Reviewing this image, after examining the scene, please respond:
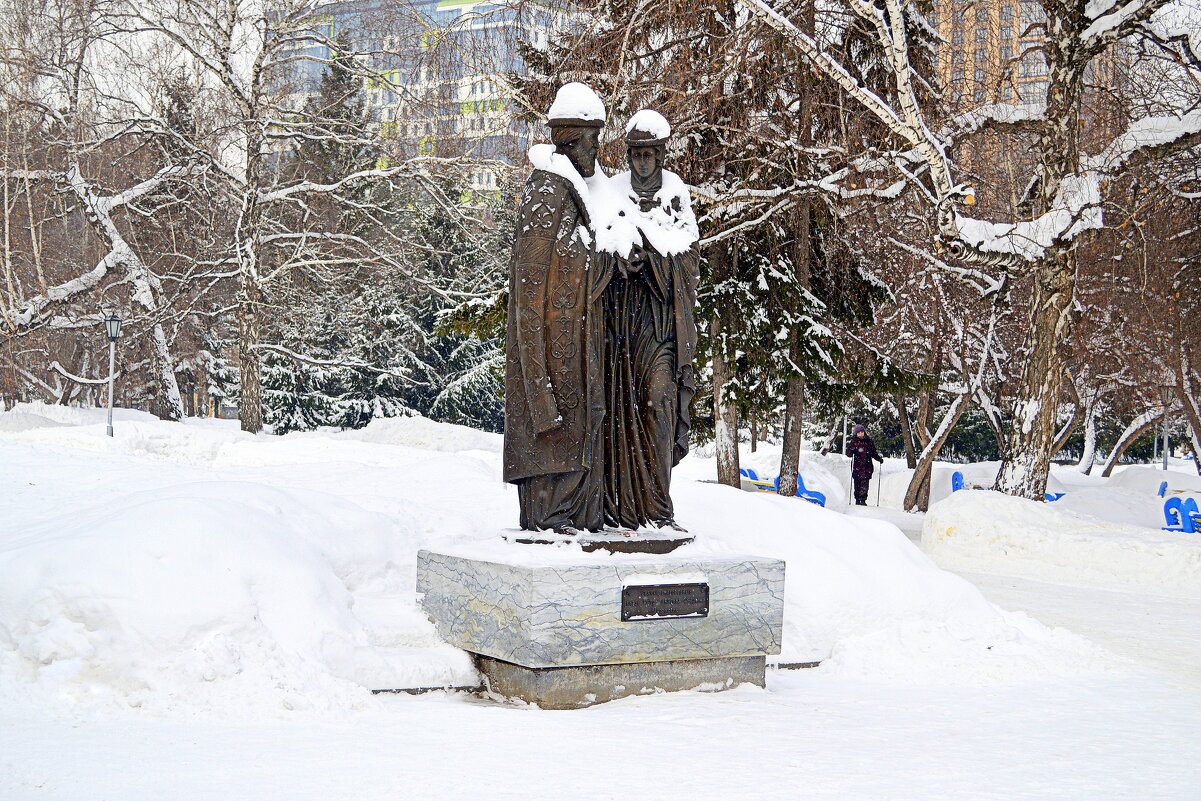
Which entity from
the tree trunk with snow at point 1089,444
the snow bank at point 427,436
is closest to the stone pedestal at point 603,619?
the snow bank at point 427,436

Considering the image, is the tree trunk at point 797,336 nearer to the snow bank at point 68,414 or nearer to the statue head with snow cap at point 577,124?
the statue head with snow cap at point 577,124

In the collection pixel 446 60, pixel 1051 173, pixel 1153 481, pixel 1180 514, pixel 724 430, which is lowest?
pixel 1153 481

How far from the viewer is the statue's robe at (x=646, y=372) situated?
6.86m

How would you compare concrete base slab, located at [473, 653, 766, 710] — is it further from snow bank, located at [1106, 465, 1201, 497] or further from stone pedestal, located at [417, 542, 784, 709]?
snow bank, located at [1106, 465, 1201, 497]

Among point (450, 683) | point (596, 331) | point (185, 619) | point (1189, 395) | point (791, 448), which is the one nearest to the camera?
point (185, 619)

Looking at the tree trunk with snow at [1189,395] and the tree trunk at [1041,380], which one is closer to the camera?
the tree trunk at [1041,380]

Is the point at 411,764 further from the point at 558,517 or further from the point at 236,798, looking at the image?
the point at 558,517

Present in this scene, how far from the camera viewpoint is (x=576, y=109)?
22.2 feet

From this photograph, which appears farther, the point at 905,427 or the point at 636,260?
the point at 905,427

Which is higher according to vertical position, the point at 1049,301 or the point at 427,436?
the point at 1049,301

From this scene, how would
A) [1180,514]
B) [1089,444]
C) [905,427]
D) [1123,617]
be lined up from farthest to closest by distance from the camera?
[1089,444]
[905,427]
[1180,514]
[1123,617]

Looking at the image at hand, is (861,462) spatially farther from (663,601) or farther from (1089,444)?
(663,601)

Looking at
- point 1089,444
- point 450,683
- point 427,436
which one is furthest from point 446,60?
point 1089,444

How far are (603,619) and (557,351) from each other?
153cm
